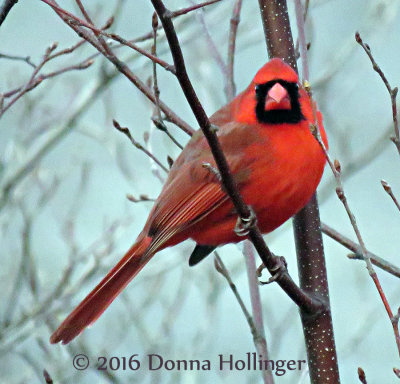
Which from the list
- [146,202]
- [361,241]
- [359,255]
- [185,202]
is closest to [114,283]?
[185,202]

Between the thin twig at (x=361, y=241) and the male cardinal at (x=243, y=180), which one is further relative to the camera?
the male cardinal at (x=243, y=180)

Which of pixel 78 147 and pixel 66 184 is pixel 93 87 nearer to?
pixel 78 147

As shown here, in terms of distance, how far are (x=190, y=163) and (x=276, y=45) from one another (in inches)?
17.9

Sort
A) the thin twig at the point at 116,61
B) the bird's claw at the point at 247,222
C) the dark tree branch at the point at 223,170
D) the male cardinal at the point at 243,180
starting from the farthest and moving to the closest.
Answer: the male cardinal at the point at 243,180 → the thin twig at the point at 116,61 → the bird's claw at the point at 247,222 → the dark tree branch at the point at 223,170

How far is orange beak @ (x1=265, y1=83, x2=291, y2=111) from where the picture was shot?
2516mm

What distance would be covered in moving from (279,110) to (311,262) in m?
0.51

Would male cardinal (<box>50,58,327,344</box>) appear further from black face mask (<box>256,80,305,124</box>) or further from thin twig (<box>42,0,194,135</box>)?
thin twig (<box>42,0,194,135</box>)

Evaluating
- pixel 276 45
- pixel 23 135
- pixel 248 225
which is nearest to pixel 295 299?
pixel 248 225

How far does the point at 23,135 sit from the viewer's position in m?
4.18

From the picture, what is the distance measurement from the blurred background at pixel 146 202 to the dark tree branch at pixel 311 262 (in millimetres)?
245

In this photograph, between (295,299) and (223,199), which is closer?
(295,299)

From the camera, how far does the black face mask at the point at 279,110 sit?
8.37 ft

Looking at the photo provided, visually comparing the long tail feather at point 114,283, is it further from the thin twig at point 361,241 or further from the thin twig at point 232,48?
the thin twig at point 361,241

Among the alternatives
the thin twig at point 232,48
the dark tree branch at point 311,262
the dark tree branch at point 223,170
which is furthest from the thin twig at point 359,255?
the thin twig at point 232,48
